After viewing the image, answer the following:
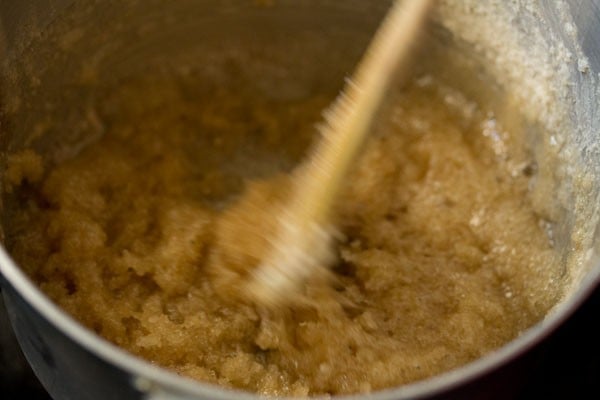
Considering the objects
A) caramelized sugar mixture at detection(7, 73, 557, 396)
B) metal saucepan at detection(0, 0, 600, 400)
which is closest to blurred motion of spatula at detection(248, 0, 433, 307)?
caramelized sugar mixture at detection(7, 73, 557, 396)

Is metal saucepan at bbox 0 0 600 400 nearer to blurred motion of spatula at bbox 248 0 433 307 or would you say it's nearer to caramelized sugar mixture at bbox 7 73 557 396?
caramelized sugar mixture at bbox 7 73 557 396

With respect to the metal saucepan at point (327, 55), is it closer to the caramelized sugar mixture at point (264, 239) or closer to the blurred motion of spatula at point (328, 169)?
the caramelized sugar mixture at point (264, 239)

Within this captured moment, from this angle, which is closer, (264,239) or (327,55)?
(264,239)

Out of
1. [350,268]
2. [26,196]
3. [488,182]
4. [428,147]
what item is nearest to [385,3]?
[428,147]

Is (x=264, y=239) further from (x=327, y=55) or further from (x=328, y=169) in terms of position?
(x=327, y=55)

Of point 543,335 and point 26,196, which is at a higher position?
point 543,335

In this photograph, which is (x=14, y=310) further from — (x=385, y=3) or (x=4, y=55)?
(x=385, y=3)

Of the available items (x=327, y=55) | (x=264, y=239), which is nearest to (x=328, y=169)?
(x=264, y=239)
